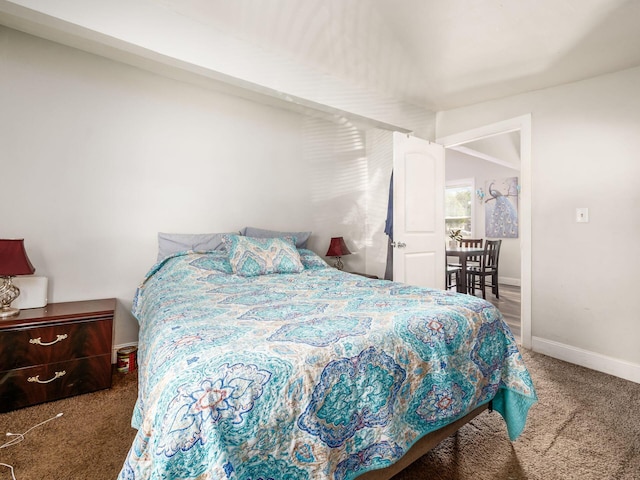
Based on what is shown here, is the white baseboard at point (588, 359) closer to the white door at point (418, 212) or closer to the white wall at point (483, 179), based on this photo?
the white door at point (418, 212)

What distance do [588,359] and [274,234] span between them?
2822mm

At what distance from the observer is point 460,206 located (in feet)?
22.1

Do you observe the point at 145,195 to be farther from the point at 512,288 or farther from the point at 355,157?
the point at 512,288

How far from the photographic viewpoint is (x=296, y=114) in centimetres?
359

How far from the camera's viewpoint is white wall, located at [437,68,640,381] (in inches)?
92.4

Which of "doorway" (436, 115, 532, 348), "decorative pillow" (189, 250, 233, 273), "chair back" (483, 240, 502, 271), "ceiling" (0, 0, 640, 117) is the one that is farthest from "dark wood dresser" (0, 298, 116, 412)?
"chair back" (483, 240, 502, 271)

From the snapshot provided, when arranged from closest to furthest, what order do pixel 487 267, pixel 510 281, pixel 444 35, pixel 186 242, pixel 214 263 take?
pixel 444 35, pixel 214 263, pixel 186 242, pixel 487 267, pixel 510 281

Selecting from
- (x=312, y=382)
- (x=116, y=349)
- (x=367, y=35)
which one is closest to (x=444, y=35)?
(x=367, y=35)

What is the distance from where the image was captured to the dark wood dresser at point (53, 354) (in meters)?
1.90

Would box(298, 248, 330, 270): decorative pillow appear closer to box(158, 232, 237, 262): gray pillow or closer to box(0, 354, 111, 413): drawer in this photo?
box(158, 232, 237, 262): gray pillow

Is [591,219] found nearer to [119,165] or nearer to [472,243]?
[472,243]

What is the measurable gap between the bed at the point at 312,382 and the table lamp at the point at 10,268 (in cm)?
92

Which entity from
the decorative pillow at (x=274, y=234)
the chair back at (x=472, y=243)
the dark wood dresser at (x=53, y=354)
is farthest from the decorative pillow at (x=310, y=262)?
the chair back at (x=472, y=243)

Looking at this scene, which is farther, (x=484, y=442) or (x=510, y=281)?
(x=510, y=281)
